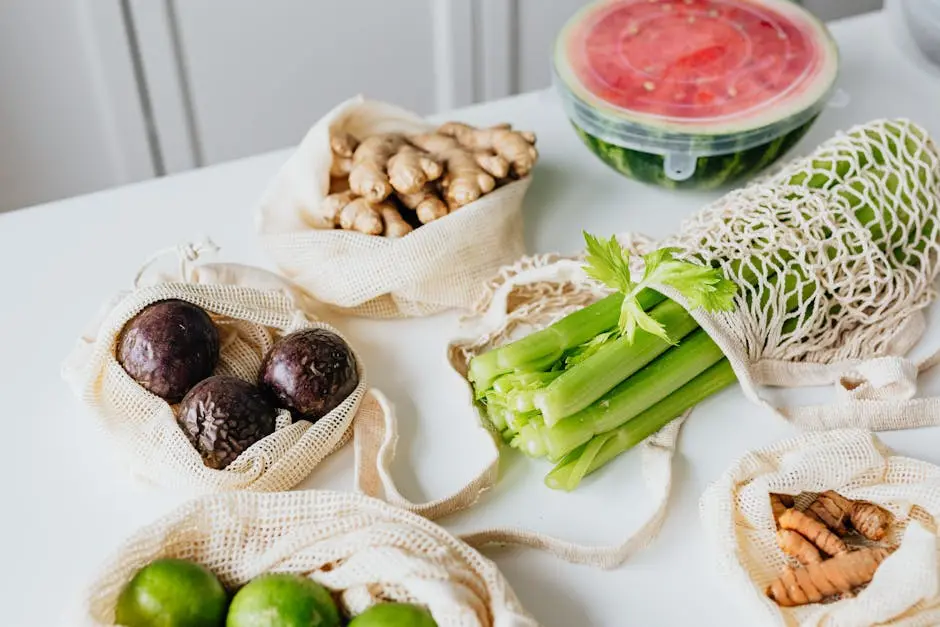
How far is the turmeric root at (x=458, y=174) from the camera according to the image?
1.03 meters

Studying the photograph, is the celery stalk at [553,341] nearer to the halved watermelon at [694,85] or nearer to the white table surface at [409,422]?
the white table surface at [409,422]

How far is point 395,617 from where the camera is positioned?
70 cm

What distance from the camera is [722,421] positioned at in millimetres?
927

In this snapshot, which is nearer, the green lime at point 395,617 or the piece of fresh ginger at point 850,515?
the green lime at point 395,617

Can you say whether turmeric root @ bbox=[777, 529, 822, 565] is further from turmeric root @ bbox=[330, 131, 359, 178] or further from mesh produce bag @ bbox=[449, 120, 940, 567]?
turmeric root @ bbox=[330, 131, 359, 178]

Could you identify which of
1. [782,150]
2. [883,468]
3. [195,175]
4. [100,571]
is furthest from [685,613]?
[195,175]

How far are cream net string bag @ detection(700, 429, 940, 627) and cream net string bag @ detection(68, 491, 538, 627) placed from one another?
0.54 ft

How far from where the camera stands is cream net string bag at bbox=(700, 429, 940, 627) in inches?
29.1

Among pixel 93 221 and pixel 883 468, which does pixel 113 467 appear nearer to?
pixel 93 221

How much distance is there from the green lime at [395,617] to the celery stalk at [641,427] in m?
0.19

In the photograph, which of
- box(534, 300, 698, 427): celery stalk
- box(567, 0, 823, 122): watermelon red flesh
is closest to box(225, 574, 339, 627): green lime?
box(534, 300, 698, 427): celery stalk

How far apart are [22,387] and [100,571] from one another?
0.29m

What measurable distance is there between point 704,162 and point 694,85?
8cm

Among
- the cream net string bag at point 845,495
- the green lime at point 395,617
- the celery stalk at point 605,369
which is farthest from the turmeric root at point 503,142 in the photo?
the green lime at point 395,617
